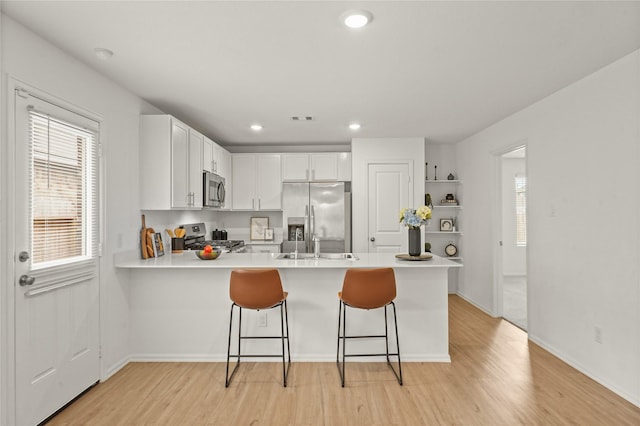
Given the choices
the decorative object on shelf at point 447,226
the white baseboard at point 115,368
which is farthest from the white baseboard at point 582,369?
the white baseboard at point 115,368

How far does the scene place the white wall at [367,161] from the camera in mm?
5344

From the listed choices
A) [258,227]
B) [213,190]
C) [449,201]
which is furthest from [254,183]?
[449,201]

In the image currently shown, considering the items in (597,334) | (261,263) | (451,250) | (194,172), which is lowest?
(597,334)

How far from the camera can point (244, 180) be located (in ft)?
18.8

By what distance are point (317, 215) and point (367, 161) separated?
1.11 m

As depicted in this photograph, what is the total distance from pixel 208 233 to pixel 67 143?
10.4 feet

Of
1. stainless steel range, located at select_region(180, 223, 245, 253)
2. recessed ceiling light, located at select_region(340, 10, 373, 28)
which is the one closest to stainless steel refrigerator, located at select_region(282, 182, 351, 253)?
stainless steel range, located at select_region(180, 223, 245, 253)

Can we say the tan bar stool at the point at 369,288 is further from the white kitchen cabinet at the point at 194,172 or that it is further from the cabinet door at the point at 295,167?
the cabinet door at the point at 295,167

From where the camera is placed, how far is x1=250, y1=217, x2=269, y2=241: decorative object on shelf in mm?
5969

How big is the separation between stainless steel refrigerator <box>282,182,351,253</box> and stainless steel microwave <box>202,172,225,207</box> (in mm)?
960

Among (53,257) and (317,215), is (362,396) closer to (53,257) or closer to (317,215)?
(53,257)

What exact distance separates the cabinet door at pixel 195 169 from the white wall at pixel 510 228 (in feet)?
20.1

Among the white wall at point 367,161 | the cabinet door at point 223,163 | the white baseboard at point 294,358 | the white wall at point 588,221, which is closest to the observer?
the white wall at point 588,221

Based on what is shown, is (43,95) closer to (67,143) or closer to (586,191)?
(67,143)
